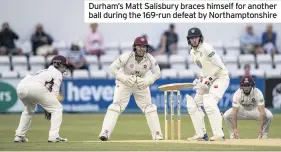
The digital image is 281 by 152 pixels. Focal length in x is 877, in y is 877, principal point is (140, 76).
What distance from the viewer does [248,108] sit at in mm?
15516

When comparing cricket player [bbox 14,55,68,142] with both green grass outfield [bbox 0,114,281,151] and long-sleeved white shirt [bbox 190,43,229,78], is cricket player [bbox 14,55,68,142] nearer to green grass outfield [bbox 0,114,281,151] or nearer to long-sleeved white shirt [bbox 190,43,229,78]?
green grass outfield [bbox 0,114,281,151]

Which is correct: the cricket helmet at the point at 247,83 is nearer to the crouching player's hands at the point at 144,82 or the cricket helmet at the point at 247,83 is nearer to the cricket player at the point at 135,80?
the cricket player at the point at 135,80

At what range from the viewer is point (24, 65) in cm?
2361

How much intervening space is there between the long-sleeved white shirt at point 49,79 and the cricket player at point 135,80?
0.95 m

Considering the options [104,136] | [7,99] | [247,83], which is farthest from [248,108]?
[7,99]

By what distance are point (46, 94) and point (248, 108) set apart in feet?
13.5

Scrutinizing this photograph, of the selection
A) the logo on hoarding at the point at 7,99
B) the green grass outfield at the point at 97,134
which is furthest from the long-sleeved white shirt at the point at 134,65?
the logo on hoarding at the point at 7,99

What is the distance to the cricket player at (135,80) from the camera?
44.7 ft

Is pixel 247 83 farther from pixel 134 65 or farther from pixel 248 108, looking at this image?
pixel 134 65

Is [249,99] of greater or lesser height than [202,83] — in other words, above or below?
below

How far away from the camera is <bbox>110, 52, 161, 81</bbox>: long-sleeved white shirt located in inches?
539

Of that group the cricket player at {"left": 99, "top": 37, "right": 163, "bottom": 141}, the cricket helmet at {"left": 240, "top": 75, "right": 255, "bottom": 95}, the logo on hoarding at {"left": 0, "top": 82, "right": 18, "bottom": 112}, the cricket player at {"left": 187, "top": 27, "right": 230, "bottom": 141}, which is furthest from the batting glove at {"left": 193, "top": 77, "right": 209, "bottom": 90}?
the logo on hoarding at {"left": 0, "top": 82, "right": 18, "bottom": 112}

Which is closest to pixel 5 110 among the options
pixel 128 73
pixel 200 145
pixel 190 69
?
pixel 190 69

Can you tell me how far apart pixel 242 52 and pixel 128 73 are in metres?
10.7
